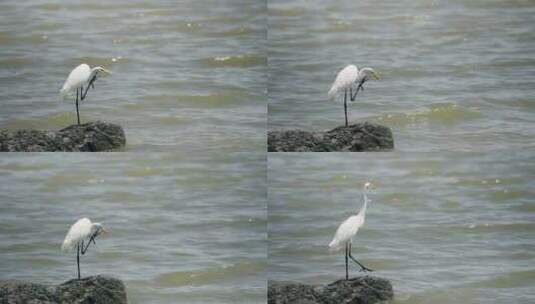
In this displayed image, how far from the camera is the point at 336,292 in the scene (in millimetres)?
7566

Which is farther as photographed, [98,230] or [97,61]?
[97,61]

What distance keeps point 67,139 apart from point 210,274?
4.37 feet

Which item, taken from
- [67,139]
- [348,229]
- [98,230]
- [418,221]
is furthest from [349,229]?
[67,139]

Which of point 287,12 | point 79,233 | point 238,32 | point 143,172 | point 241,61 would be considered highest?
point 287,12

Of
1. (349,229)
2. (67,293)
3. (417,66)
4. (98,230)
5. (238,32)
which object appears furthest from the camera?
(238,32)

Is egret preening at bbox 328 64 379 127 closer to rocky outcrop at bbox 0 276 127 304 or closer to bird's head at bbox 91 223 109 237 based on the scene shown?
bird's head at bbox 91 223 109 237

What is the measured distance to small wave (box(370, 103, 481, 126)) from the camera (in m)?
7.70

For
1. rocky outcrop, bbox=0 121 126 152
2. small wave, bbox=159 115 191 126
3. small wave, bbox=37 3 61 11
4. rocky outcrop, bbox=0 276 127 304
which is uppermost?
small wave, bbox=37 3 61 11

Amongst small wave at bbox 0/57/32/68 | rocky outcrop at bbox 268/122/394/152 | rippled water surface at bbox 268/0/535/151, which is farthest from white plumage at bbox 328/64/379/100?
small wave at bbox 0/57/32/68

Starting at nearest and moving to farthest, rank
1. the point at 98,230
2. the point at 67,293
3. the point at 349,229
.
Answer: the point at 349,229, the point at 67,293, the point at 98,230

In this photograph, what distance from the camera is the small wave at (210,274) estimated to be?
7777mm

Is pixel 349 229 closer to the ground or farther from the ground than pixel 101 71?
closer to the ground

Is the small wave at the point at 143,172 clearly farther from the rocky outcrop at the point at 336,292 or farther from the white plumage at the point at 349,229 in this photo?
the white plumage at the point at 349,229

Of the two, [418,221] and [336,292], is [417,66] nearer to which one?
[418,221]
